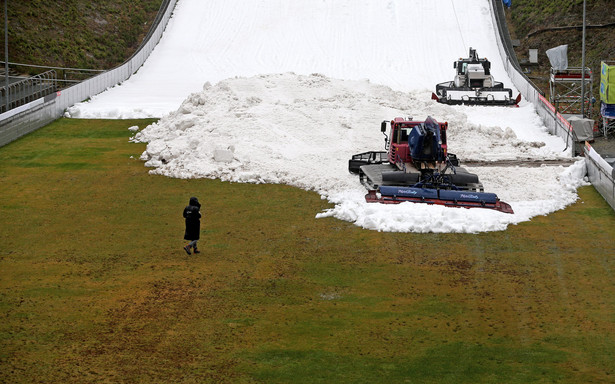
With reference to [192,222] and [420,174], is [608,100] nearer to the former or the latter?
[420,174]

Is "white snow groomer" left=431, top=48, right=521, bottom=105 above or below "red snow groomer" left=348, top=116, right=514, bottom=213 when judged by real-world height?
above

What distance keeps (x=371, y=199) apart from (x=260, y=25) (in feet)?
131

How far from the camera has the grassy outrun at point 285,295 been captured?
14961mm

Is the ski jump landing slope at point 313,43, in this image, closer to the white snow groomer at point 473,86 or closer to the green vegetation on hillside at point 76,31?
the green vegetation on hillside at point 76,31

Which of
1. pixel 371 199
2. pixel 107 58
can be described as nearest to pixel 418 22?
pixel 107 58

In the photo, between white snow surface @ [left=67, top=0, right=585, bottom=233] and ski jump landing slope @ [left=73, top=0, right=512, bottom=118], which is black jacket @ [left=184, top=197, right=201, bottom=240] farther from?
ski jump landing slope @ [left=73, top=0, right=512, bottom=118]

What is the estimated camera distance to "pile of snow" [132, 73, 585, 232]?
2456cm

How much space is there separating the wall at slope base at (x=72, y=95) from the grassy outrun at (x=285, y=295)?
9513mm

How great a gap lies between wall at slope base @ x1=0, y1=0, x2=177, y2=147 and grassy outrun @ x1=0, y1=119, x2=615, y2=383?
9513 millimetres

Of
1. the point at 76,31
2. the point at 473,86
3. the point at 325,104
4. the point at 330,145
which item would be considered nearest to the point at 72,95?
the point at 76,31

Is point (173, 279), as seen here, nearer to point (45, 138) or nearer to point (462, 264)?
point (462, 264)

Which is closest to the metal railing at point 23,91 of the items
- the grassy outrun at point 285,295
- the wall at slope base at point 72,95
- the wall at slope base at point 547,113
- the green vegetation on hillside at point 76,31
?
the wall at slope base at point 72,95

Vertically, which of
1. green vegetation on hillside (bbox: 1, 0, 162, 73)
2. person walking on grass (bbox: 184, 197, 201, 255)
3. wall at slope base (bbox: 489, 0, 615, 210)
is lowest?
person walking on grass (bbox: 184, 197, 201, 255)

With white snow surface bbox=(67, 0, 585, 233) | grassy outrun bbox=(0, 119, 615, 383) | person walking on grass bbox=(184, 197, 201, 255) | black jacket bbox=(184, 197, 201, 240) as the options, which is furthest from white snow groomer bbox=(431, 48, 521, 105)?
black jacket bbox=(184, 197, 201, 240)
